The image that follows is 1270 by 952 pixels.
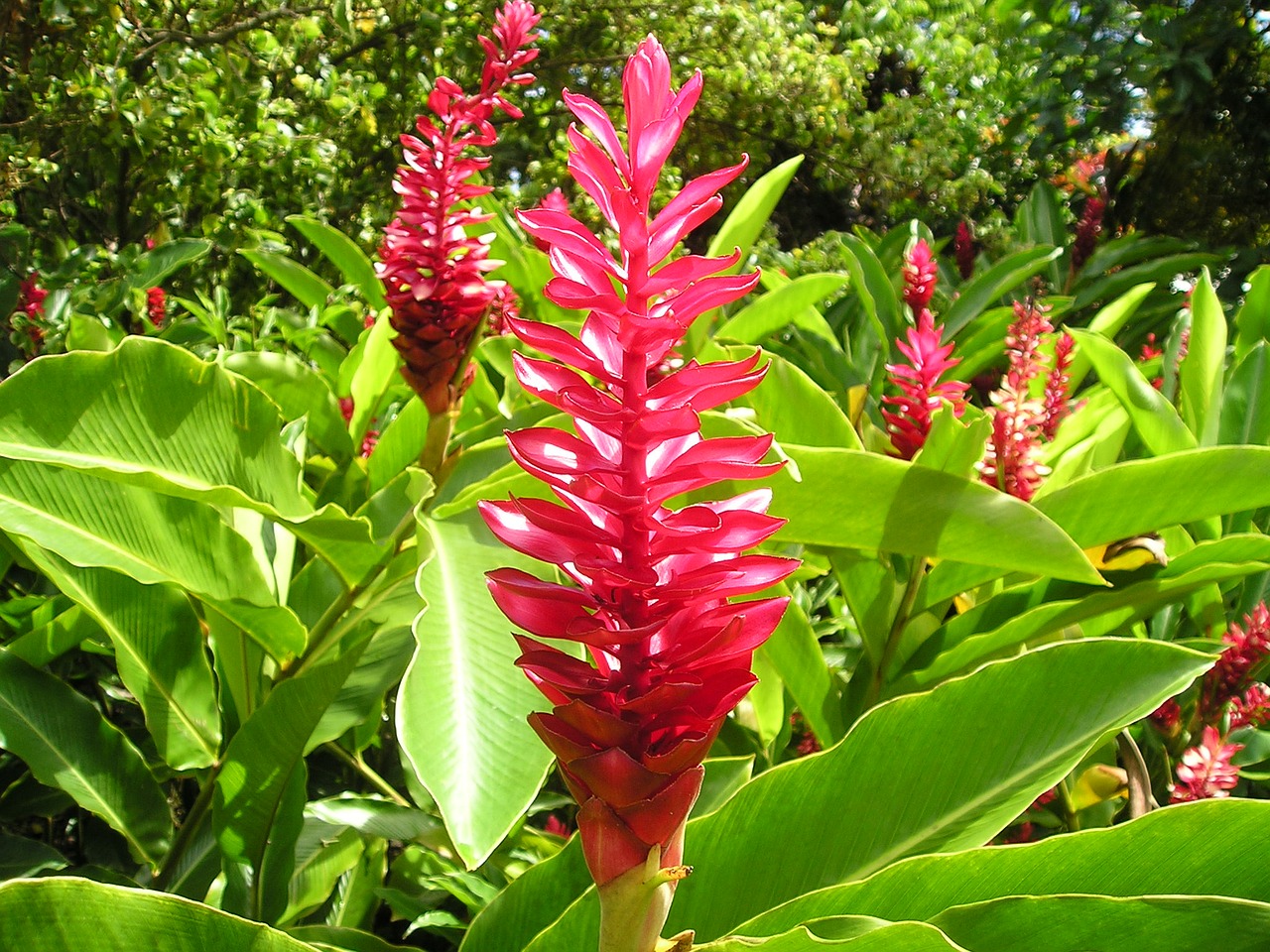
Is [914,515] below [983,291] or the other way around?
below

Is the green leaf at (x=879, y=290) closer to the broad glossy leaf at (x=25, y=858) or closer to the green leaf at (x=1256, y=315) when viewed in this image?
the green leaf at (x=1256, y=315)

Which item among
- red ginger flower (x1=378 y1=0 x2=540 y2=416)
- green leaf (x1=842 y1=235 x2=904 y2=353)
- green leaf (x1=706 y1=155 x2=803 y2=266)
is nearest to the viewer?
red ginger flower (x1=378 y1=0 x2=540 y2=416)

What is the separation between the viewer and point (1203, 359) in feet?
5.96

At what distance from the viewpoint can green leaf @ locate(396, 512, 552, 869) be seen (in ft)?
2.59

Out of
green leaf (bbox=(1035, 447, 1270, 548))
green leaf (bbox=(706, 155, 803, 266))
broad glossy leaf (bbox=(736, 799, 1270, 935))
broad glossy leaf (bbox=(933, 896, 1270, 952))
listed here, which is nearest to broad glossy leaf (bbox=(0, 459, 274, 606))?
broad glossy leaf (bbox=(736, 799, 1270, 935))

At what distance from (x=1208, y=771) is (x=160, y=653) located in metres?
1.43

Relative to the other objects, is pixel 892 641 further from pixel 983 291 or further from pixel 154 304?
pixel 154 304

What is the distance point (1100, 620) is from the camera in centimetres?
144

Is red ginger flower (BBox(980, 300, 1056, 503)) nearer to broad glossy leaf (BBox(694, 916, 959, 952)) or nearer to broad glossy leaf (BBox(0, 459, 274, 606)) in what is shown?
broad glossy leaf (BBox(694, 916, 959, 952))

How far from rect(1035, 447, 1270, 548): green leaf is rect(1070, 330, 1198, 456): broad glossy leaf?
0.39 metres

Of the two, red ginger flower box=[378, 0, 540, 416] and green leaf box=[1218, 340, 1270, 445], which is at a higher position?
red ginger flower box=[378, 0, 540, 416]

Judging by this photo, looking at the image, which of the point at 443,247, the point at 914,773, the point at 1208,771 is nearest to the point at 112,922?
the point at 914,773

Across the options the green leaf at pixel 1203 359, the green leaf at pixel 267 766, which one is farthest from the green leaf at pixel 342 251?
the green leaf at pixel 1203 359

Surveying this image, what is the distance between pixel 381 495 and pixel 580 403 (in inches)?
39.2
